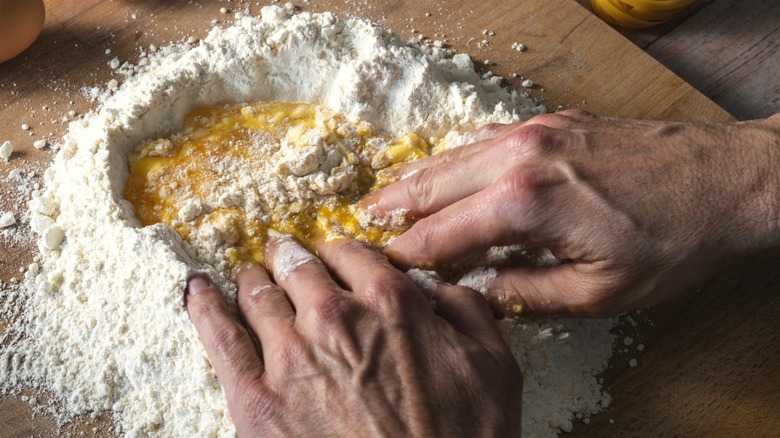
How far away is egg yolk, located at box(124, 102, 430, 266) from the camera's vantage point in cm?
116

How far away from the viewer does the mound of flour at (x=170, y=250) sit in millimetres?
1101

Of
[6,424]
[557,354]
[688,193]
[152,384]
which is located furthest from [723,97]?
[6,424]

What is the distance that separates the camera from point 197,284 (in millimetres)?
1062

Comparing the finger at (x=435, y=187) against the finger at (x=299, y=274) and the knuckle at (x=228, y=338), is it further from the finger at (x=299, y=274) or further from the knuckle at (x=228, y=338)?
the knuckle at (x=228, y=338)

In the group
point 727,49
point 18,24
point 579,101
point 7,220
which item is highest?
point 18,24

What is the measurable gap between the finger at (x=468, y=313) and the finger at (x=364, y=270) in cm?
6

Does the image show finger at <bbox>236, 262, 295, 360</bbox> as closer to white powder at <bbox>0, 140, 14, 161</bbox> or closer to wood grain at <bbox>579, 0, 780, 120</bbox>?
white powder at <bbox>0, 140, 14, 161</bbox>

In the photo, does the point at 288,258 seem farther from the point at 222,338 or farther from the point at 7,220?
the point at 7,220


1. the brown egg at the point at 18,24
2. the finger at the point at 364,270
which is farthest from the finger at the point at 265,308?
the brown egg at the point at 18,24

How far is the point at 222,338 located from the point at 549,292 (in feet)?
1.79

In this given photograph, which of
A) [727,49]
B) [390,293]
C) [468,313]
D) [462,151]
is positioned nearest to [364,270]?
[390,293]

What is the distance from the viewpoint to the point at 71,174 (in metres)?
1.26

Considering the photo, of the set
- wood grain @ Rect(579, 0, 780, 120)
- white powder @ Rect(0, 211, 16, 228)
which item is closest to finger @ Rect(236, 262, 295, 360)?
white powder @ Rect(0, 211, 16, 228)

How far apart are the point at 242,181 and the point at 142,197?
195 mm
